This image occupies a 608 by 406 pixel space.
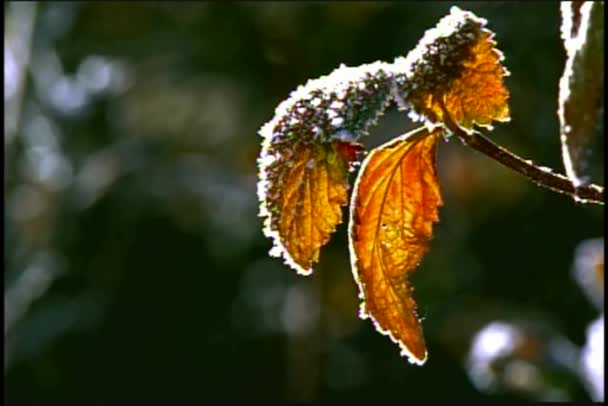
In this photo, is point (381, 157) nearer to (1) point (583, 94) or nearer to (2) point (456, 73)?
(2) point (456, 73)

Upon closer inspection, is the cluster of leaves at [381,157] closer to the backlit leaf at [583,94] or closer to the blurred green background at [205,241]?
the backlit leaf at [583,94]

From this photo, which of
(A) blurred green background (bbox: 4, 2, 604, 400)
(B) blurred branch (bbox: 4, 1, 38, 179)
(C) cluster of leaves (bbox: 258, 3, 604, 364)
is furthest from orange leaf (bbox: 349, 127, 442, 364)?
(B) blurred branch (bbox: 4, 1, 38, 179)

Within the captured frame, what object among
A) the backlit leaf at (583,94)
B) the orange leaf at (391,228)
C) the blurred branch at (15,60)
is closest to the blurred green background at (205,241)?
the blurred branch at (15,60)

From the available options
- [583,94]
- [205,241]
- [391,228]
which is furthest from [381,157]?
[205,241]

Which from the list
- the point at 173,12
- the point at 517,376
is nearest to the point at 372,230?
the point at 517,376

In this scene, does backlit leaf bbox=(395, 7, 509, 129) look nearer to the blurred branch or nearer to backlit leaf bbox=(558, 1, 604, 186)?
backlit leaf bbox=(558, 1, 604, 186)

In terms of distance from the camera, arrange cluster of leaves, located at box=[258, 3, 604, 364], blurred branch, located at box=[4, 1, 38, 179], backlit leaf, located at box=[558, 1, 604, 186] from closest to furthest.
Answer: backlit leaf, located at box=[558, 1, 604, 186] → cluster of leaves, located at box=[258, 3, 604, 364] → blurred branch, located at box=[4, 1, 38, 179]
